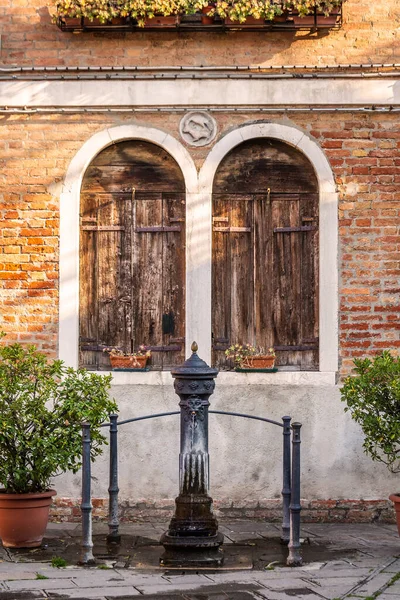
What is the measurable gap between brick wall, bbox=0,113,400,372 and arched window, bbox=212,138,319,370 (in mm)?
328

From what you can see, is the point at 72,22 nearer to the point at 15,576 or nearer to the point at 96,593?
the point at 15,576

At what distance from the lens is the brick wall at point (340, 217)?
32.8 ft

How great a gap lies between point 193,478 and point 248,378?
2.04 metres

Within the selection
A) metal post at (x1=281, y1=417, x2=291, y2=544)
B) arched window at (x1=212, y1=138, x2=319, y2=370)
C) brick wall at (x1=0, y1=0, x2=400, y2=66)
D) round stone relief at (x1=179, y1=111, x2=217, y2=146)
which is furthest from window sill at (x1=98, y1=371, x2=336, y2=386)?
brick wall at (x1=0, y1=0, x2=400, y2=66)

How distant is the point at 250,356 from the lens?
10.0 metres

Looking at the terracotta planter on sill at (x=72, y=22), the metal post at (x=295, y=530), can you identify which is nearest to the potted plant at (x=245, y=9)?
the terracotta planter on sill at (x=72, y=22)

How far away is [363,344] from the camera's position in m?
9.98

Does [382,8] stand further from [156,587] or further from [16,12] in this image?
[156,587]

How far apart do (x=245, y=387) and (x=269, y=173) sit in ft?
7.08

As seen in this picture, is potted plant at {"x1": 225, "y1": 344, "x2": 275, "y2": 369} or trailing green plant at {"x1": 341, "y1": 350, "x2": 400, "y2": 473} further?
potted plant at {"x1": 225, "y1": 344, "x2": 275, "y2": 369}

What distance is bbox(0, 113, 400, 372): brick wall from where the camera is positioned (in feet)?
32.8

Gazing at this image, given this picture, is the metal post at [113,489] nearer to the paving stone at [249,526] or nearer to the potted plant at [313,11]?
the paving stone at [249,526]

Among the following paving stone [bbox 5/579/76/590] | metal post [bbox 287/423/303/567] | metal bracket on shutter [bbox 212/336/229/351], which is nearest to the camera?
paving stone [bbox 5/579/76/590]

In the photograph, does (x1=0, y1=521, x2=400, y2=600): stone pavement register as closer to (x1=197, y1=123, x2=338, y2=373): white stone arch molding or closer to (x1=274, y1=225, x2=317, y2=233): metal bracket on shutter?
(x1=197, y1=123, x2=338, y2=373): white stone arch molding
